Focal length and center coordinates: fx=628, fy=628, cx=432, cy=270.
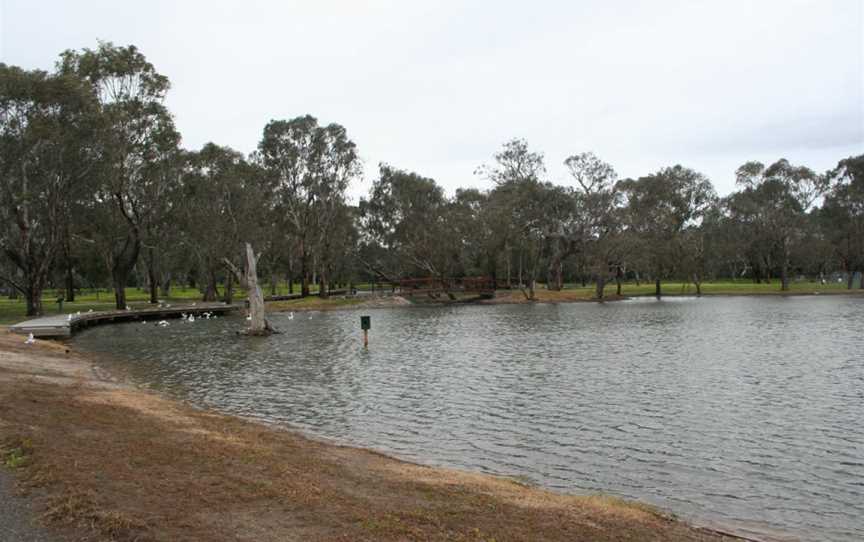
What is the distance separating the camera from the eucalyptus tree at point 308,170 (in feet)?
257

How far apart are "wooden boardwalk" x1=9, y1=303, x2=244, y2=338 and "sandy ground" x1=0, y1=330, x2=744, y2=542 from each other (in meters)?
27.1

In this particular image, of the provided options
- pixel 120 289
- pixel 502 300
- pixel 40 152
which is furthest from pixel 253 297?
pixel 502 300

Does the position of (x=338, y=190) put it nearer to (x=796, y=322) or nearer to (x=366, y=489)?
(x=796, y=322)

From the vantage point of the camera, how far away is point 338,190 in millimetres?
82500

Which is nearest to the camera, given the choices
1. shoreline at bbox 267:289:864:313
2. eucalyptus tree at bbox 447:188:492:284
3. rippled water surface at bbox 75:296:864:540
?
rippled water surface at bbox 75:296:864:540

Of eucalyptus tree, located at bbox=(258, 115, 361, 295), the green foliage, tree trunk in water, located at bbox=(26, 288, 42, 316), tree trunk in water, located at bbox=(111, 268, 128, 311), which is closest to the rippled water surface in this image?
the green foliage

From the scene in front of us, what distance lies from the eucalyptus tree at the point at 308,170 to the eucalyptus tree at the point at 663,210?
4059 centimetres

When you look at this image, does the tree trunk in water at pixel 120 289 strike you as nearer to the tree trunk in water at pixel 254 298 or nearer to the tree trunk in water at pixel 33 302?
the tree trunk in water at pixel 33 302

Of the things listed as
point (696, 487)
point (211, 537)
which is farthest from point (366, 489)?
point (696, 487)

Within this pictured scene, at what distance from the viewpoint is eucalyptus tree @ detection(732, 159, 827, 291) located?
98000mm

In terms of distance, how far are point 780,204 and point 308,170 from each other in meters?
74.7

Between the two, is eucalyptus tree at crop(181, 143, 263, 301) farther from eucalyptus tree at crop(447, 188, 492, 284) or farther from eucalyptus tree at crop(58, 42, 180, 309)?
eucalyptus tree at crop(447, 188, 492, 284)

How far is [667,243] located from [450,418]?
78.9 m

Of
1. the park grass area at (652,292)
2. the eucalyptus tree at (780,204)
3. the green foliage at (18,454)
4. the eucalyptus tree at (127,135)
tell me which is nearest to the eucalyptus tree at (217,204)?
the eucalyptus tree at (127,135)
